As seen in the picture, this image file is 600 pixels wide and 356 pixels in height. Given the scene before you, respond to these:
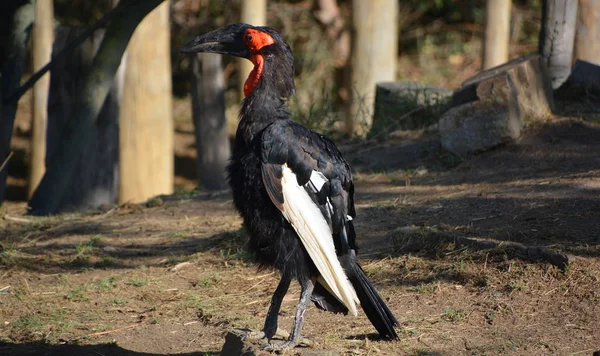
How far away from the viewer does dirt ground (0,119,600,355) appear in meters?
4.48

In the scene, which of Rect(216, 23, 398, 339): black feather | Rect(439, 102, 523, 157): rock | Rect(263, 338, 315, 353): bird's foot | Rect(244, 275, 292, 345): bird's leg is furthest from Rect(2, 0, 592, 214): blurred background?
Rect(263, 338, 315, 353): bird's foot

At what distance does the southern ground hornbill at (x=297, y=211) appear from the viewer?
410cm

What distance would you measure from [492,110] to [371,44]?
173 inches

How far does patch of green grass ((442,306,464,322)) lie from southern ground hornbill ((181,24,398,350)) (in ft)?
1.67

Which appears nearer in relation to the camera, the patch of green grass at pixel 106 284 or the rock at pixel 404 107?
the patch of green grass at pixel 106 284

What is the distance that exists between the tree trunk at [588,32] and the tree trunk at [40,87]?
6259mm

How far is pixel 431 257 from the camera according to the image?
5.29 metres

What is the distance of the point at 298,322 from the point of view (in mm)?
4094

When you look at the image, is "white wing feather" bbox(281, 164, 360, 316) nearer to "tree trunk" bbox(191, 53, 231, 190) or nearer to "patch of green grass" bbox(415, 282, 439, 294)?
"patch of green grass" bbox(415, 282, 439, 294)

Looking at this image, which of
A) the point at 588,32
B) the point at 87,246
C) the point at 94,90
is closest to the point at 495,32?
the point at 588,32

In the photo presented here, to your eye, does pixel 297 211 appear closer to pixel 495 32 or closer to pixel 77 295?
pixel 77 295

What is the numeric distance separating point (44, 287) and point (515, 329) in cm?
317

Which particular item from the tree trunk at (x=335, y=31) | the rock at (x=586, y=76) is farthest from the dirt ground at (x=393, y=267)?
the tree trunk at (x=335, y=31)

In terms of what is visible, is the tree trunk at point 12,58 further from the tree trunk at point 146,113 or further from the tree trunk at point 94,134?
the tree trunk at point 146,113
